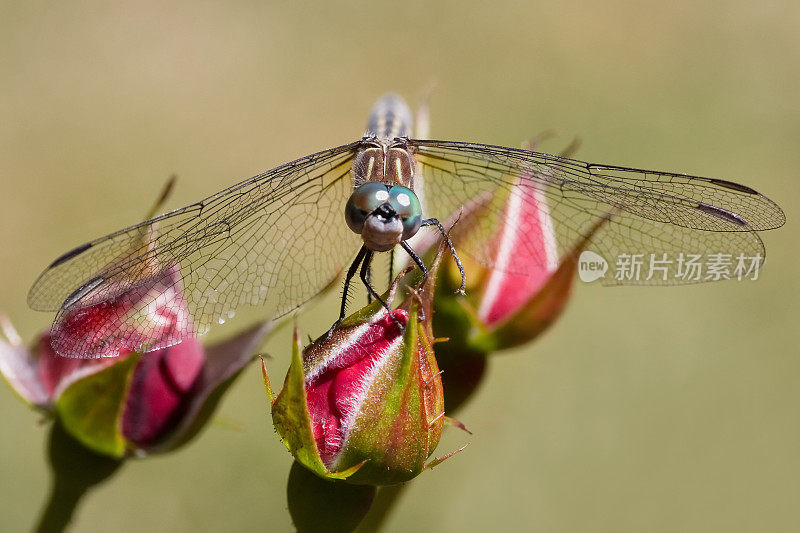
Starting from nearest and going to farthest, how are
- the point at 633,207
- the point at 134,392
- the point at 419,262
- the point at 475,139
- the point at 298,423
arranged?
the point at 298,423 < the point at 419,262 < the point at 134,392 < the point at 633,207 < the point at 475,139

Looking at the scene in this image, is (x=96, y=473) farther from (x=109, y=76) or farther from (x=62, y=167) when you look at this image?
(x=109, y=76)

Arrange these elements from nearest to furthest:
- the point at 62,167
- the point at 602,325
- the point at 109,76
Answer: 1. the point at 602,325
2. the point at 62,167
3. the point at 109,76

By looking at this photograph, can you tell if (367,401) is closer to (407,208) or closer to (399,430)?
(399,430)

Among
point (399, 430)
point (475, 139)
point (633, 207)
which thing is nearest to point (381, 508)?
point (399, 430)

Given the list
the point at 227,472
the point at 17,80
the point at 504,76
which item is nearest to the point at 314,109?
the point at 504,76

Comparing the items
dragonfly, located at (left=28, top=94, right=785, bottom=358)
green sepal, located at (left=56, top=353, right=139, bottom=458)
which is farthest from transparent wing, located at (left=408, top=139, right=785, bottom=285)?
green sepal, located at (left=56, top=353, right=139, bottom=458)
